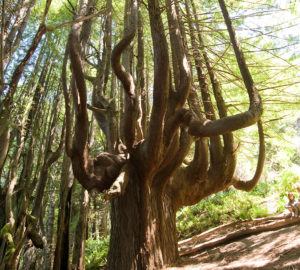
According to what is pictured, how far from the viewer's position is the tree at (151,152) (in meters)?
2.76

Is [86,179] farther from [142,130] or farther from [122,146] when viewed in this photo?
[142,130]

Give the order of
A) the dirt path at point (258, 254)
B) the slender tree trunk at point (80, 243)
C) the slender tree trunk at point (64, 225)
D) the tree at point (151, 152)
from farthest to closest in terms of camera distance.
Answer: the slender tree trunk at point (80, 243)
the slender tree trunk at point (64, 225)
the tree at point (151, 152)
the dirt path at point (258, 254)

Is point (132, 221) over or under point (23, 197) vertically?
under

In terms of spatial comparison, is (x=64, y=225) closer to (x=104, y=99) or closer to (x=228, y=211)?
(x=104, y=99)

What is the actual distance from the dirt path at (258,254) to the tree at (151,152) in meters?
0.52

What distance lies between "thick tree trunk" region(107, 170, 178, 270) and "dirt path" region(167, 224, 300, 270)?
265 mm

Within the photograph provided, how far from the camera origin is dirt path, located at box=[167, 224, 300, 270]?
2.54 meters

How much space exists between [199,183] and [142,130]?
49.5 inches

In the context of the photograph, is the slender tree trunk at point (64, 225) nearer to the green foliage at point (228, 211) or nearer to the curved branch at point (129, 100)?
the curved branch at point (129, 100)

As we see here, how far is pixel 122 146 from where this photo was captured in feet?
13.4

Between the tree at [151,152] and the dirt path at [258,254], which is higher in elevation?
the tree at [151,152]

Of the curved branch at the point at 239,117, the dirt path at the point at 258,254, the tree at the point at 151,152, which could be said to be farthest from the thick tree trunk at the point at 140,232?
the curved branch at the point at 239,117

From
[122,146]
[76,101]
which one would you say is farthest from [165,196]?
[76,101]

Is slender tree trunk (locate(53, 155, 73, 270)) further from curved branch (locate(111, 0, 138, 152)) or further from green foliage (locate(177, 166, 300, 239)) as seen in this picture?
green foliage (locate(177, 166, 300, 239))
